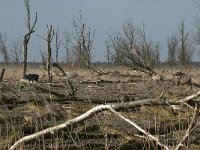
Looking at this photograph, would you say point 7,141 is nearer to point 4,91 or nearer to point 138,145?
point 138,145

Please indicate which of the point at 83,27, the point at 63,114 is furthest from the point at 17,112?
the point at 83,27

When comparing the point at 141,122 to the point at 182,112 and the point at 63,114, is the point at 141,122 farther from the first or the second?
the point at 63,114

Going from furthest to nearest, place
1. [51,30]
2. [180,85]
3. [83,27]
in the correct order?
Result: [83,27] → [180,85] → [51,30]

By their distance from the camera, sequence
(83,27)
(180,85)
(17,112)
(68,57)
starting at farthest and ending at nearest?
(83,27) → (68,57) → (180,85) → (17,112)

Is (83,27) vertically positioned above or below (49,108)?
above

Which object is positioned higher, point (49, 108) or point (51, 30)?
point (51, 30)

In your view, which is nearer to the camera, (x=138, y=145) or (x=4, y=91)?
(x=138, y=145)

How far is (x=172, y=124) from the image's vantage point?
6.57 meters

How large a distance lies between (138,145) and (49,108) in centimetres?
239

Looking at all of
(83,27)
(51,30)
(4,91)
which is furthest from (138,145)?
(83,27)

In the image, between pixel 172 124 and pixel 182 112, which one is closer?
pixel 172 124

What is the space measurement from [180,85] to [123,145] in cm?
1093

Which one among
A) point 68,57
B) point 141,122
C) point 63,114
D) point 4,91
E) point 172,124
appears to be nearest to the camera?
point 172,124

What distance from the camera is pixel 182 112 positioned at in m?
7.72
